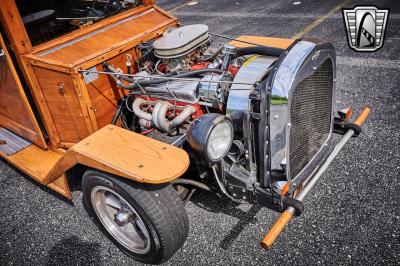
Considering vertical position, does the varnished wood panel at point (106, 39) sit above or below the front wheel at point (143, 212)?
above

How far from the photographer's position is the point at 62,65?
2.50 meters

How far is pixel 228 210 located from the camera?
275 centimetres

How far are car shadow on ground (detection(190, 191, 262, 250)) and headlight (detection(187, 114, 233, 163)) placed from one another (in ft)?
1.77

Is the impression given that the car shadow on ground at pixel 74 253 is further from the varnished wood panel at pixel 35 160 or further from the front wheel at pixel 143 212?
the varnished wood panel at pixel 35 160

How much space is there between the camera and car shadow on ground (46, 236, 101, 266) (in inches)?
98.4

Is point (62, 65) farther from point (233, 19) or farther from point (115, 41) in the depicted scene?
point (233, 19)

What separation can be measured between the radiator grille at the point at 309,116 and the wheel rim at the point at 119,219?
111cm

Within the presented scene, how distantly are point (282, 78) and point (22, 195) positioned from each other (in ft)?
8.43

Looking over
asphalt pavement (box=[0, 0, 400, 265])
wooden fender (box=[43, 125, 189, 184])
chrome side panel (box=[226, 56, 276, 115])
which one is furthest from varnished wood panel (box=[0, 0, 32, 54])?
chrome side panel (box=[226, 56, 276, 115])

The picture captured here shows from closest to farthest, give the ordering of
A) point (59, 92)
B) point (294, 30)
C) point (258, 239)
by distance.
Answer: point (258, 239) < point (59, 92) < point (294, 30)

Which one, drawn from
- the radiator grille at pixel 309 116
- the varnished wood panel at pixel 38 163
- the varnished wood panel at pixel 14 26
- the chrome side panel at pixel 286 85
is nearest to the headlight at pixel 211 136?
the chrome side panel at pixel 286 85

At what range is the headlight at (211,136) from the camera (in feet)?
6.42

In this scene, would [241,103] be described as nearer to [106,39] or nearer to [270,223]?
[270,223]

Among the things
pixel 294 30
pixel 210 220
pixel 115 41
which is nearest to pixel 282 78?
pixel 210 220
